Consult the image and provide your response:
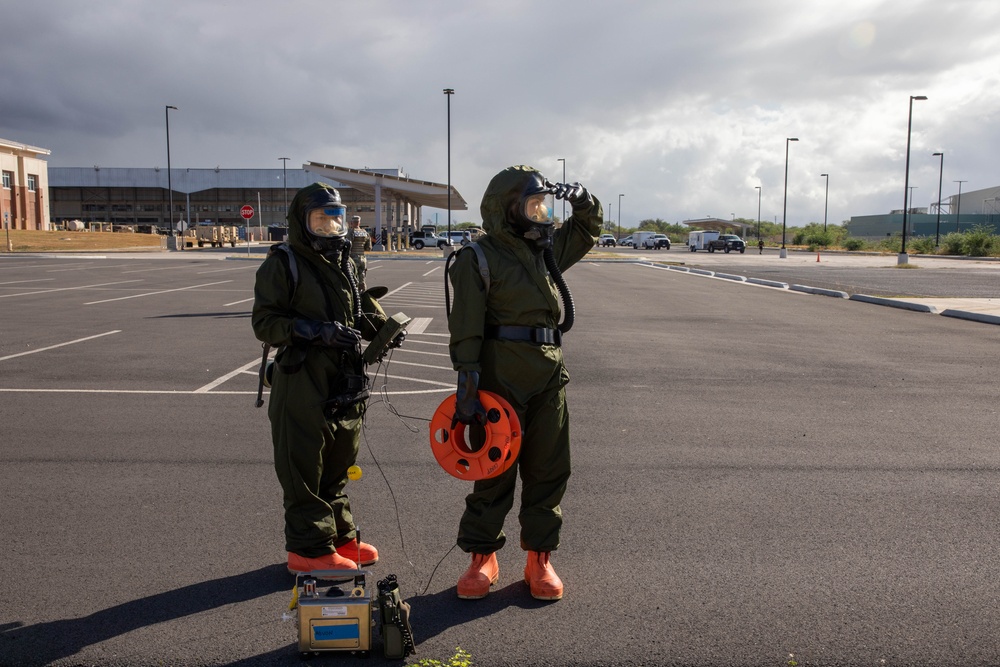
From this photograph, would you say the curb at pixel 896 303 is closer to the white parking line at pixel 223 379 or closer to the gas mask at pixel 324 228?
the white parking line at pixel 223 379

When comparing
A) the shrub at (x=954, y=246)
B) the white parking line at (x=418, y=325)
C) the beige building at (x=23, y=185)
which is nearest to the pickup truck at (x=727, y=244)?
the shrub at (x=954, y=246)

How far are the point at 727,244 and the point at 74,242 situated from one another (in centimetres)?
5052

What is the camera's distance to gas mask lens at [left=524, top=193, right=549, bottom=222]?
3660 millimetres

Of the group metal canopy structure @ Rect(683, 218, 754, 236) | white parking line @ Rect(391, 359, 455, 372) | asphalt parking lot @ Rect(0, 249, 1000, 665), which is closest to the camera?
asphalt parking lot @ Rect(0, 249, 1000, 665)

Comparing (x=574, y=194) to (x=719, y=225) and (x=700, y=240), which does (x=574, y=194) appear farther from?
(x=719, y=225)

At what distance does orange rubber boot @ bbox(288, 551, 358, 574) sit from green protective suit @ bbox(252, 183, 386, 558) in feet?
0.09

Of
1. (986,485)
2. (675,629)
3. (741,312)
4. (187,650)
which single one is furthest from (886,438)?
(741,312)

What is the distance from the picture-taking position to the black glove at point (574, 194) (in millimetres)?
3738

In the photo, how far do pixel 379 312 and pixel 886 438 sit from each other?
450cm

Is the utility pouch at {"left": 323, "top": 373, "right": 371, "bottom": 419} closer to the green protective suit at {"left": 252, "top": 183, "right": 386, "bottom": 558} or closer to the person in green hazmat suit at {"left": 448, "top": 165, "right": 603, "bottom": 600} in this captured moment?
the green protective suit at {"left": 252, "top": 183, "right": 386, "bottom": 558}

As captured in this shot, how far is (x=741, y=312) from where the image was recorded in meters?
17.2

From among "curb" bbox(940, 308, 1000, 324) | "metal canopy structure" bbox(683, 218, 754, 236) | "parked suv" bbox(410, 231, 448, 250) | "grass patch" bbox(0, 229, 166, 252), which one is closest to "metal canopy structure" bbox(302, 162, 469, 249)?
"parked suv" bbox(410, 231, 448, 250)

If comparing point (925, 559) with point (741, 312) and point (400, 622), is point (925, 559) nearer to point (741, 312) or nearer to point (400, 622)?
point (400, 622)

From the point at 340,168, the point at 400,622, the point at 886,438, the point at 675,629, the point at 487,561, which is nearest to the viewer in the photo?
the point at 400,622
